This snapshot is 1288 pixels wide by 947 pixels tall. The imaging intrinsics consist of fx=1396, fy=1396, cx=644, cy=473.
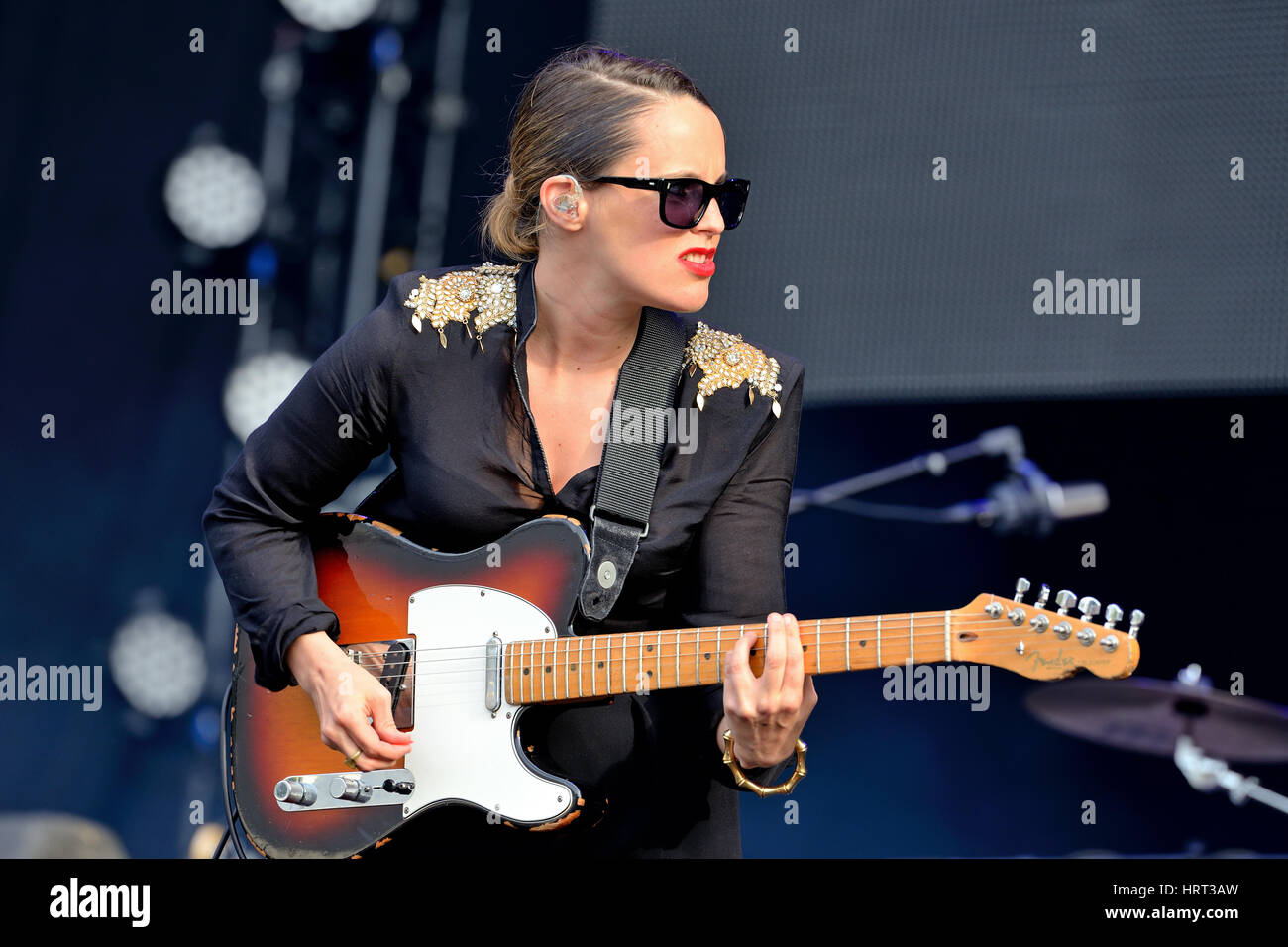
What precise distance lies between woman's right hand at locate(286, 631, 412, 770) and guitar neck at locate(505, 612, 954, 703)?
0.25 m

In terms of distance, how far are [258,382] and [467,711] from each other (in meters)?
1.92

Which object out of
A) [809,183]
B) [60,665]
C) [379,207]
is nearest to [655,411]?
[809,183]

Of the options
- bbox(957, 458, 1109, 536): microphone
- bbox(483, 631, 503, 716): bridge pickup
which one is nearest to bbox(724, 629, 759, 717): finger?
bbox(483, 631, 503, 716): bridge pickup

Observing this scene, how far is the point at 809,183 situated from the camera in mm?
4004

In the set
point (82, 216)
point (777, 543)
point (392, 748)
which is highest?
point (82, 216)

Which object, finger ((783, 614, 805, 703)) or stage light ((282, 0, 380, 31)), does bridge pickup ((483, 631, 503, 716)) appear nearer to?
finger ((783, 614, 805, 703))

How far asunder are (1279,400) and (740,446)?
1742 mm

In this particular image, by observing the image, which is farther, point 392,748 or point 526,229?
point 526,229

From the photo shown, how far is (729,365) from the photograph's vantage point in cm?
292

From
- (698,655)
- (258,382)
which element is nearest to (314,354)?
(258,382)

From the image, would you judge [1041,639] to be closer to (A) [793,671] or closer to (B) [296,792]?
(A) [793,671]

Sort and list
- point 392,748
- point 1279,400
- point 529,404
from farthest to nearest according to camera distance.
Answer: point 1279,400, point 529,404, point 392,748
